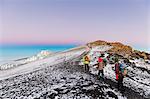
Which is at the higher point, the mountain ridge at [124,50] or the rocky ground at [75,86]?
the mountain ridge at [124,50]

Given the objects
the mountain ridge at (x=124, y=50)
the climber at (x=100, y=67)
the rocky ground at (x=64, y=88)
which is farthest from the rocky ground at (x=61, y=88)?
the mountain ridge at (x=124, y=50)

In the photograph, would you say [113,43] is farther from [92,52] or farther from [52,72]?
[52,72]

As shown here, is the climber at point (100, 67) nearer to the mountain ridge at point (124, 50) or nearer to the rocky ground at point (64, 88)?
the rocky ground at point (64, 88)

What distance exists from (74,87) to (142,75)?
12.9 m

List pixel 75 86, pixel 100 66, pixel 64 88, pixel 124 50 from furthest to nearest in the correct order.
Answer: pixel 124 50 → pixel 100 66 → pixel 75 86 → pixel 64 88

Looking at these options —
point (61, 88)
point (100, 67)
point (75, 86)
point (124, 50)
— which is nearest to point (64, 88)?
point (61, 88)

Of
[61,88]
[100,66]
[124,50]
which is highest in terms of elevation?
[100,66]

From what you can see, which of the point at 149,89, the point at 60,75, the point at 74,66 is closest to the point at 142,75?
the point at 149,89

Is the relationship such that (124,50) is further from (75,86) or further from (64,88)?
(64,88)

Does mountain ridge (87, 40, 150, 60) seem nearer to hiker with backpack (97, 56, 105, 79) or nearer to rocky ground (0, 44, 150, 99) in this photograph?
rocky ground (0, 44, 150, 99)

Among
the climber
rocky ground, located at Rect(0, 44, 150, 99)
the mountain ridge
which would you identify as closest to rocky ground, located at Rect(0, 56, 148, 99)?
rocky ground, located at Rect(0, 44, 150, 99)

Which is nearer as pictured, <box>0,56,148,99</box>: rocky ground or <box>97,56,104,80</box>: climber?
<box>0,56,148,99</box>: rocky ground

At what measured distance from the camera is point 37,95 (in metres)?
24.0

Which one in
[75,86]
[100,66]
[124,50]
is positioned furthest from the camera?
[124,50]
